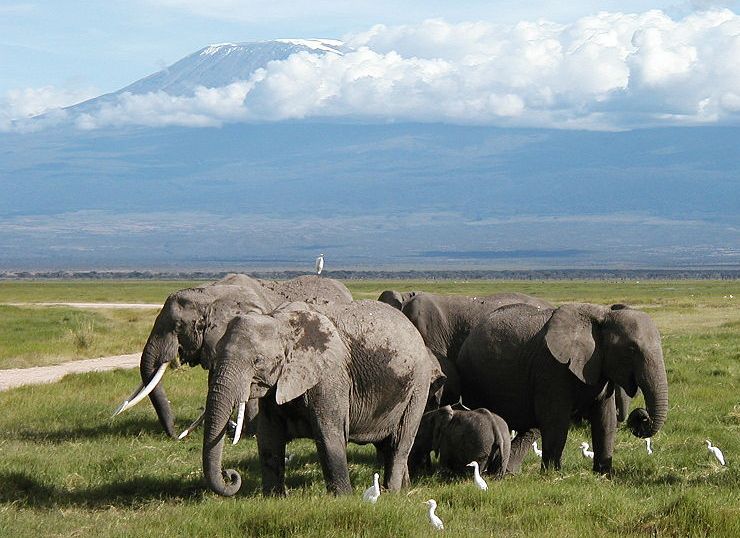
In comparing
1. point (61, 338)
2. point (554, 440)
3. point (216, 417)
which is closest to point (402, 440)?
point (554, 440)

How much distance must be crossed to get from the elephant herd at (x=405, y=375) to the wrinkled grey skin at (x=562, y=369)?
2 cm

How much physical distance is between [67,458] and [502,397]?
17.1 feet

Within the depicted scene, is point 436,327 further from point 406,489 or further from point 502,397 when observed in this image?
point 406,489

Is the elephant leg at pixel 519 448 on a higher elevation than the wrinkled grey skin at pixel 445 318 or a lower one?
lower

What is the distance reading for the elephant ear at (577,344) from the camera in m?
14.3

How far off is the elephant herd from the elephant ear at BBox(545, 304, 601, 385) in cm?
1

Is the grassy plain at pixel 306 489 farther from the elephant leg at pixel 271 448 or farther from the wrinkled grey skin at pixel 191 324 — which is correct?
the wrinkled grey skin at pixel 191 324

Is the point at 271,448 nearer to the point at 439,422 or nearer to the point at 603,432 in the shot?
the point at 439,422

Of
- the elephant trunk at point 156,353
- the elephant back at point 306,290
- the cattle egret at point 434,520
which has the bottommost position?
the cattle egret at point 434,520

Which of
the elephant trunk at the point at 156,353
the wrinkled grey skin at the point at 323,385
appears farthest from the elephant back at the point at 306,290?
the wrinkled grey skin at the point at 323,385

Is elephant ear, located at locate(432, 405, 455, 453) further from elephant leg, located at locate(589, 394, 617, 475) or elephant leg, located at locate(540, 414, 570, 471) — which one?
elephant leg, located at locate(589, 394, 617, 475)

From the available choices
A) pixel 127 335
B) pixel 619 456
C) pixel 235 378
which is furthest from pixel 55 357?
pixel 235 378

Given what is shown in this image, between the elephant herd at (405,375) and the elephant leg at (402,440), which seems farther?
the elephant leg at (402,440)

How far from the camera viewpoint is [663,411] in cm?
1381
